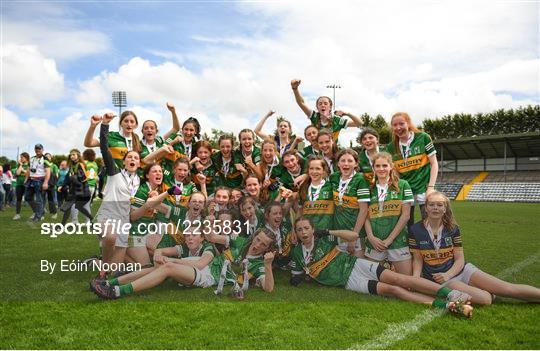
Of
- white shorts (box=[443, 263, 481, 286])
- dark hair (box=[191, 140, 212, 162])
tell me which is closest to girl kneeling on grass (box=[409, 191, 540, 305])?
white shorts (box=[443, 263, 481, 286])

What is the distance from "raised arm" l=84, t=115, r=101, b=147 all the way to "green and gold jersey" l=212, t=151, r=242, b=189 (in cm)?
188

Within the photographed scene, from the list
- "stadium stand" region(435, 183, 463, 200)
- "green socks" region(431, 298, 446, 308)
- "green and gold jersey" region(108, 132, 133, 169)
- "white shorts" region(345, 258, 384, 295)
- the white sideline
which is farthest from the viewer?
"stadium stand" region(435, 183, 463, 200)

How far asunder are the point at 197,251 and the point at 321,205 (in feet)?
5.51

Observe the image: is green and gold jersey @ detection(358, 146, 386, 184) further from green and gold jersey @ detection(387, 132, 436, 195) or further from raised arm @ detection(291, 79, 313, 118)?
raised arm @ detection(291, 79, 313, 118)

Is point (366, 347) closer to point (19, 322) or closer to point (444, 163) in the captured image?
point (19, 322)

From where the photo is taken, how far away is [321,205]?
5.56 metres

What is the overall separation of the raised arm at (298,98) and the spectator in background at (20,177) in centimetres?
910

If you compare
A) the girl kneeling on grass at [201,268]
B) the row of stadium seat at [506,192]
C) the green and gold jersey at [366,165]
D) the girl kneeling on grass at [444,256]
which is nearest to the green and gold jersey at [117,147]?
the girl kneeling on grass at [201,268]

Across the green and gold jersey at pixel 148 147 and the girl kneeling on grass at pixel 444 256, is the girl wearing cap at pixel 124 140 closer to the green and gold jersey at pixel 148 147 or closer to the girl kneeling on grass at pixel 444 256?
the green and gold jersey at pixel 148 147

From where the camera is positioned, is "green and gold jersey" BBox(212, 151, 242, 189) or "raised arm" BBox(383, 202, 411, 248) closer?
"raised arm" BBox(383, 202, 411, 248)

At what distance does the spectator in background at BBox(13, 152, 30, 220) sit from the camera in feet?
40.3

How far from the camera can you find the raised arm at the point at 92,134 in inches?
198

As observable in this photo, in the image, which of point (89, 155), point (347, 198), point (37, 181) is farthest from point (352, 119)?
point (37, 181)

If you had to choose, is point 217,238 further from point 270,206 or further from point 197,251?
point 270,206
